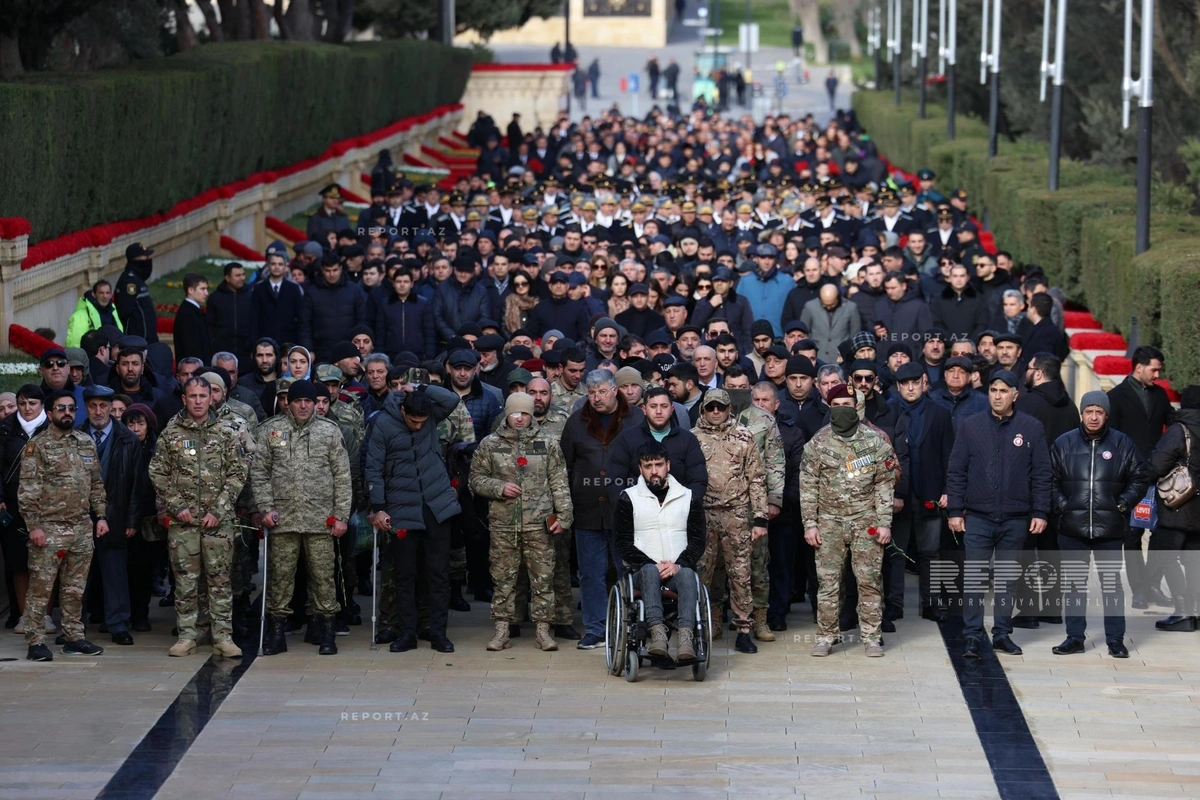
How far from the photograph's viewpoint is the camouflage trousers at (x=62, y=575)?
12711 millimetres

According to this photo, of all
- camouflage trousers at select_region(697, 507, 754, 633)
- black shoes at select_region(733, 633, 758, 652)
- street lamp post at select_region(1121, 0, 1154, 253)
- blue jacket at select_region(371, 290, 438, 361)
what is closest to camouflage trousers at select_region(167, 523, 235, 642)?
camouflage trousers at select_region(697, 507, 754, 633)

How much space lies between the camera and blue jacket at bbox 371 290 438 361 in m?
19.1

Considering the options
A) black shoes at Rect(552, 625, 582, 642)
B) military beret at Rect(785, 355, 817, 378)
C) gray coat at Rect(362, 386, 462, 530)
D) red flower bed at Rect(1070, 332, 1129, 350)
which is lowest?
black shoes at Rect(552, 625, 582, 642)

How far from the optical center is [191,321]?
18.5m

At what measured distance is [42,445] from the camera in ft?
41.8

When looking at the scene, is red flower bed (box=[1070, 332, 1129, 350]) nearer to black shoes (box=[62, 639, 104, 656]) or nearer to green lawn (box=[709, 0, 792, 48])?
black shoes (box=[62, 639, 104, 656])

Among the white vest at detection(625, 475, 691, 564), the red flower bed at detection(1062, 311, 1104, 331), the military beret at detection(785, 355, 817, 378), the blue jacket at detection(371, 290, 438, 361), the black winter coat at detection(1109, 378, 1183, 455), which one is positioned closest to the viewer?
the white vest at detection(625, 475, 691, 564)

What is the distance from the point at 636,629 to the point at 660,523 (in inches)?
25.4

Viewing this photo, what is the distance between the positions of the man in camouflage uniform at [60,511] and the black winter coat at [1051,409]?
639 cm

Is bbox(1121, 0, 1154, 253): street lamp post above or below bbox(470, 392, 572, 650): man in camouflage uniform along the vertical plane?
above

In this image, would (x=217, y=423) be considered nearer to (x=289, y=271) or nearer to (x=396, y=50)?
(x=289, y=271)

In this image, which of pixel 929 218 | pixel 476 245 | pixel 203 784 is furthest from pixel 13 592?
pixel 929 218

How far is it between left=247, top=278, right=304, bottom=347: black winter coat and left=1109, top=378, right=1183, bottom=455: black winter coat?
8085mm

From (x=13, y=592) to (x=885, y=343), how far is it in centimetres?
757
